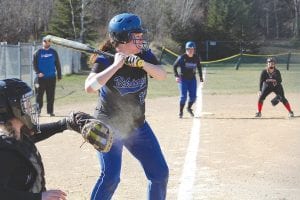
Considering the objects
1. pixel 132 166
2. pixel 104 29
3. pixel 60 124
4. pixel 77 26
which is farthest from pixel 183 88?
pixel 104 29

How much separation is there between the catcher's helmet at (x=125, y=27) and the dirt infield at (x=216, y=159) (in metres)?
2.23

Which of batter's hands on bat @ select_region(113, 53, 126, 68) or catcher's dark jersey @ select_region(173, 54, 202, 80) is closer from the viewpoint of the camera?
batter's hands on bat @ select_region(113, 53, 126, 68)

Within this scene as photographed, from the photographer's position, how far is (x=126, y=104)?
511cm

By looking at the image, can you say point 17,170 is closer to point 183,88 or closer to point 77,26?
point 183,88

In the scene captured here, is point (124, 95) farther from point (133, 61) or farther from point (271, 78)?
point (271, 78)

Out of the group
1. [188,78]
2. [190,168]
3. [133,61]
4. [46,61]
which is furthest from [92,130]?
[46,61]

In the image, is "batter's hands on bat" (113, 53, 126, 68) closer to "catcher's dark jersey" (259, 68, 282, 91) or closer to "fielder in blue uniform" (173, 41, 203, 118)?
"fielder in blue uniform" (173, 41, 203, 118)

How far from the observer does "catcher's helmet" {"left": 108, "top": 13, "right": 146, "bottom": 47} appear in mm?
4871

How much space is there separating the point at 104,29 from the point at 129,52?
157ft

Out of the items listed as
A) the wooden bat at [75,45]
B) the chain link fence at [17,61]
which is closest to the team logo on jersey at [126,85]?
the wooden bat at [75,45]

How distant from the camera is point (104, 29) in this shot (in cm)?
5216

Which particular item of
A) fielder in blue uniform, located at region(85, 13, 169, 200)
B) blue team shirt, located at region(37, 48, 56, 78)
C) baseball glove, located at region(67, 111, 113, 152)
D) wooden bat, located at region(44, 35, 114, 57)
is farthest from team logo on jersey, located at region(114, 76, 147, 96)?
blue team shirt, located at region(37, 48, 56, 78)

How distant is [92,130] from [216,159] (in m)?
5.25

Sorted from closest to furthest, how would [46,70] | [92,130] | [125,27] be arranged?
1. [92,130]
2. [125,27]
3. [46,70]
